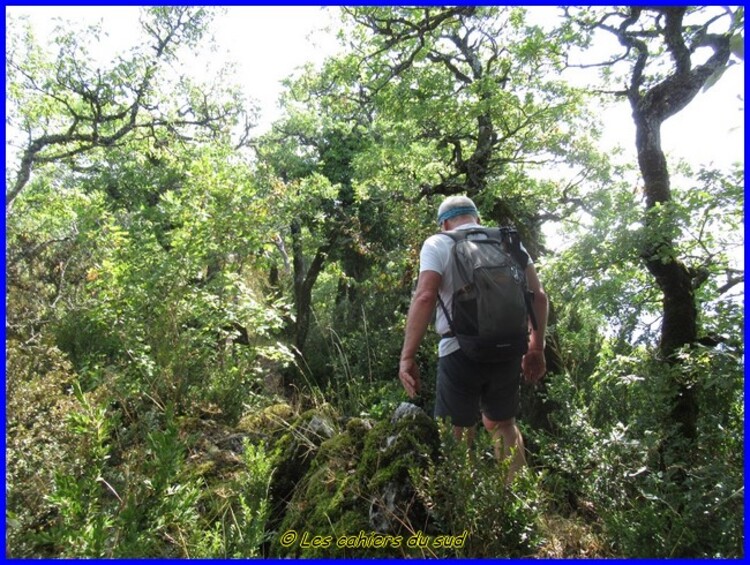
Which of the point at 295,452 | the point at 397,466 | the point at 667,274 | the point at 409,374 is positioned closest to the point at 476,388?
the point at 409,374

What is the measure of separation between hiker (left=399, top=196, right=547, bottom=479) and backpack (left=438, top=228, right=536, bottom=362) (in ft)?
0.18

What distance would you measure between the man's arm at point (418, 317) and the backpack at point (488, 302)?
11 cm

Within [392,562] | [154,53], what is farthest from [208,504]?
[154,53]

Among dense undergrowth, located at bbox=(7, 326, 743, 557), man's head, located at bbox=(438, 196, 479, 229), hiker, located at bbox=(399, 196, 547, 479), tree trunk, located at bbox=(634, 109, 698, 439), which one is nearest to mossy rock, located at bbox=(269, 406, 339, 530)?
dense undergrowth, located at bbox=(7, 326, 743, 557)

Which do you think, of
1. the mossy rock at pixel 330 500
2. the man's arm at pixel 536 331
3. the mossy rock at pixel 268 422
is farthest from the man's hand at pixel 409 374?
the mossy rock at pixel 268 422

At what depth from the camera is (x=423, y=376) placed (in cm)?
556

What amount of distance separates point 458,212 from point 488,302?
2.47 feet

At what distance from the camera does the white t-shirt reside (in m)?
2.78

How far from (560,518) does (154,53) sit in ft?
35.6

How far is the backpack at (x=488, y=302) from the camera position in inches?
102

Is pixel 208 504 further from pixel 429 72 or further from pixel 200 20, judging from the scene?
pixel 200 20

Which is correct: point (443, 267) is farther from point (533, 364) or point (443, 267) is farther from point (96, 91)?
point (96, 91)

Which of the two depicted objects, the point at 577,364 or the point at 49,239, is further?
the point at 49,239

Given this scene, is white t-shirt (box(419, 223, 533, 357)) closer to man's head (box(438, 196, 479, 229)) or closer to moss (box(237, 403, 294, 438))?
man's head (box(438, 196, 479, 229))
